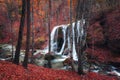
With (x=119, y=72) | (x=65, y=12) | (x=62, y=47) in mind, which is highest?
(x=65, y=12)

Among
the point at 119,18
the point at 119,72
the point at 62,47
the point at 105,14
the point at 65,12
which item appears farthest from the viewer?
the point at 65,12

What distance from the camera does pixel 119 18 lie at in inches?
1132

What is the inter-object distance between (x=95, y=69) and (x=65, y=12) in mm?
38315

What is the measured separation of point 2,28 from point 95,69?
2656 centimetres

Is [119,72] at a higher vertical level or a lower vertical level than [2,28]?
lower

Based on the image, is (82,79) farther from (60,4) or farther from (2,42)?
(60,4)

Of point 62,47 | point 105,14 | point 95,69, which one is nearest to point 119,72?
point 95,69

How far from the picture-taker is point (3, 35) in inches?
1761

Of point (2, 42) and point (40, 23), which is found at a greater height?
point (40, 23)

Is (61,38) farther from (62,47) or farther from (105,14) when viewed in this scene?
(105,14)

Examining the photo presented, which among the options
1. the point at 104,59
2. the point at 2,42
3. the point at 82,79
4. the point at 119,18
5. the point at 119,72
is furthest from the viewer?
the point at 2,42

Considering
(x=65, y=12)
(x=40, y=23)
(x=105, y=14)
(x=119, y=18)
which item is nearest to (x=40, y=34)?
(x=40, y=23)

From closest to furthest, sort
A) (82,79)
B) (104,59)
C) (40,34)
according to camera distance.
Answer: (82,79) < (104,59) < (40,34)

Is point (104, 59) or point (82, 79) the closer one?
point (82, 79)
